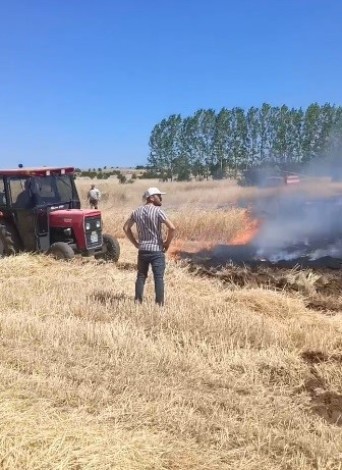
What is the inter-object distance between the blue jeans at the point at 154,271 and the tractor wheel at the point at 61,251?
3.48m

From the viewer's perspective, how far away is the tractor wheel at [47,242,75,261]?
10.4 meters

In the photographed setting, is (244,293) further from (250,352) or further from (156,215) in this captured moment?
(250,352)

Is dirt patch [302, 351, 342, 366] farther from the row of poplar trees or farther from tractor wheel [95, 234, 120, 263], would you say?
the row of poplar trees

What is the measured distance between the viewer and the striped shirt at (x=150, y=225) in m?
7.14

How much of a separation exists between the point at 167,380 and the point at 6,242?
7.17 meters

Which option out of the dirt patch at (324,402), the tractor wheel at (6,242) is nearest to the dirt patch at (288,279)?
the dirt patch at (324,402)

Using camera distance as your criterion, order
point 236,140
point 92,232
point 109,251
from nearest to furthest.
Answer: point 92,232 → point 109,251 → point 236,140

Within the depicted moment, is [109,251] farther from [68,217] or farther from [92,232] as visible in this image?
[68,217]

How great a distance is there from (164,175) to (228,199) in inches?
1322

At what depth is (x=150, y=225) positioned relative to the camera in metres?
7.16

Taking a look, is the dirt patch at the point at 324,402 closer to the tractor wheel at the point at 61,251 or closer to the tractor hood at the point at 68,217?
the tractor wheel at the point at 61,251

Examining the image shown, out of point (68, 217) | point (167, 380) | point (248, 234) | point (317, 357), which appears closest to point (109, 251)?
point (68, 217)

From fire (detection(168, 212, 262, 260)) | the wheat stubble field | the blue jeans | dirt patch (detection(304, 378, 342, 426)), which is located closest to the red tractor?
the wheat stubble field

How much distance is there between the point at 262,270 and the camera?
11.7 m
